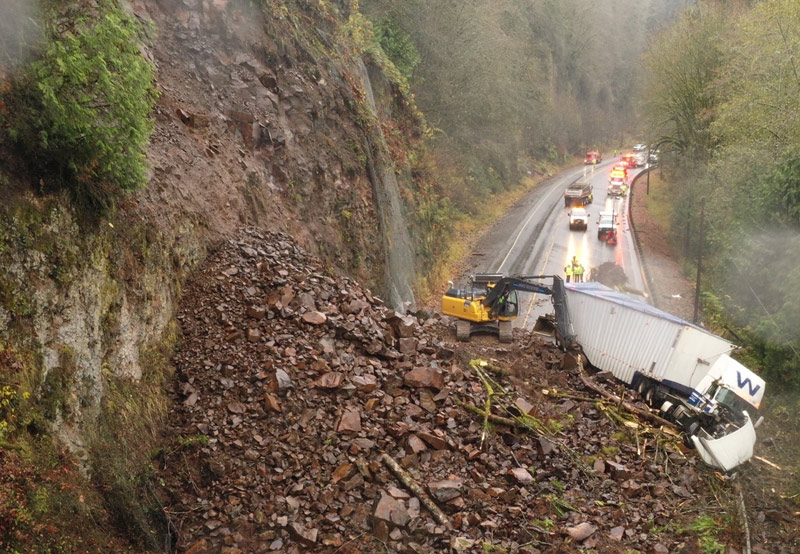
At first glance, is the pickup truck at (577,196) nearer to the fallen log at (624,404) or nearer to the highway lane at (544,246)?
the highway lane at (544,246)

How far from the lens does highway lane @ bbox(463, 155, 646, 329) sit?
105ft

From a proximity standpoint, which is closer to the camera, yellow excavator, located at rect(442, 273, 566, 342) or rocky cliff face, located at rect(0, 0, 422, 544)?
rocky cliff face, located at rect(0, 0, 422, 544)

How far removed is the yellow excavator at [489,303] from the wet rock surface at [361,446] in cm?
532

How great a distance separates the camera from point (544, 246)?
37.0 m

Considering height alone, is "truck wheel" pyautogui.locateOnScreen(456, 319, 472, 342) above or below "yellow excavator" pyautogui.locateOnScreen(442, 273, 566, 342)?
below

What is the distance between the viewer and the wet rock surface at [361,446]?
384 inches

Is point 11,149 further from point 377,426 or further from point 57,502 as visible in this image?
point 377,426

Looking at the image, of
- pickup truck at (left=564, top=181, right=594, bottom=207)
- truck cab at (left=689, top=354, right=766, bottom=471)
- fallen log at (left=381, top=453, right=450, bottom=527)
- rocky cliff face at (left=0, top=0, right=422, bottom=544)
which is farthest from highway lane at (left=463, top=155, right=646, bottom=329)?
fallen log at (left=381, top=453, right=450, bottom=527)

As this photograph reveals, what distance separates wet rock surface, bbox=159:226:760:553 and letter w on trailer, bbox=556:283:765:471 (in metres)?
1.11

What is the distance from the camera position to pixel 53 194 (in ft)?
29.9

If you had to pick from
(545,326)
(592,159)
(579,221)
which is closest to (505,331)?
(545,326)

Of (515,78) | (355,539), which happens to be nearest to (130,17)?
(355,539)

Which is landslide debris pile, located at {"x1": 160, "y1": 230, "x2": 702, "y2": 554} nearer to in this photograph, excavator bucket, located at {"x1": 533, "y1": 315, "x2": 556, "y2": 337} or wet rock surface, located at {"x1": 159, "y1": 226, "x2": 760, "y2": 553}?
wet rock surface, located at {"x1": 159, "y1": 226, "x2": 760, "y2": 553}

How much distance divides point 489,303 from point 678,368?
5996 millimetres
